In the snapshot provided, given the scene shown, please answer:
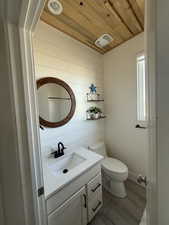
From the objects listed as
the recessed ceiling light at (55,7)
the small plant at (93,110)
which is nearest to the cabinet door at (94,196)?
the small plant at (93,110)

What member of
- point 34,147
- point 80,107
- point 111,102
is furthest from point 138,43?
point 34,147

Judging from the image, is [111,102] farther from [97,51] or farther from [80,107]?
[97,51]

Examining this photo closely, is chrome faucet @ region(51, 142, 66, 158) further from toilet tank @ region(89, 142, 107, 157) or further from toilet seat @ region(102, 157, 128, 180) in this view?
toilet seat @ region(102, 157, 128, 180)

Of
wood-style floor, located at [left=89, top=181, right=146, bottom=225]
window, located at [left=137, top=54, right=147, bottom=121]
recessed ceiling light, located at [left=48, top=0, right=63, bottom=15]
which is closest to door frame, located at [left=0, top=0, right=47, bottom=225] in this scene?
recessed ceiling light, located at [left=48, top=0, right=63, bottom=15]

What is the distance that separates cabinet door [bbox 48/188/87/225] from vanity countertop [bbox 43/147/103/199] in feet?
0.66

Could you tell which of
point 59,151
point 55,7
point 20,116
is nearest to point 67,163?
point 59,151

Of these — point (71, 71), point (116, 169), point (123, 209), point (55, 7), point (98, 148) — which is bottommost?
point (123, 209)

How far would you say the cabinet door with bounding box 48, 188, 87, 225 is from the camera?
3.30 feet

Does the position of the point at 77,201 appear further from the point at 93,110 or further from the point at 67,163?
the point at 93,110

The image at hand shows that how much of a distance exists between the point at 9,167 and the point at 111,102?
196cm

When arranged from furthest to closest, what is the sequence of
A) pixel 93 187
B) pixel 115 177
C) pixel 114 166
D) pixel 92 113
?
pixel 92 113 → pixel 114 166 → pixel 115 177 → pixel 93 187

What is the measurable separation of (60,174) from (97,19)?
1921 millimetres

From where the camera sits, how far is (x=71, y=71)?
1781mm

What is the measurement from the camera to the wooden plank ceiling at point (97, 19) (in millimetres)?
1293
